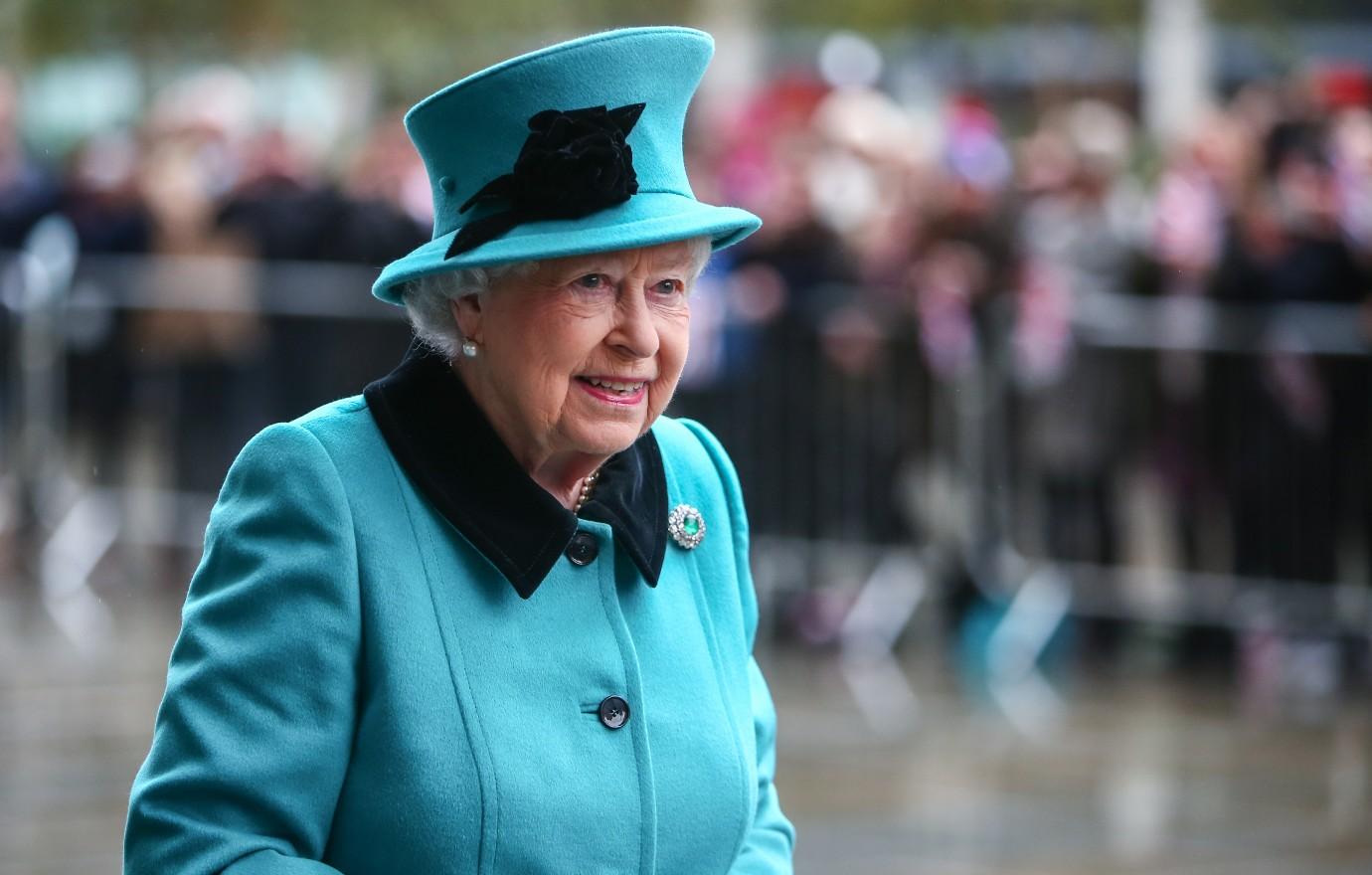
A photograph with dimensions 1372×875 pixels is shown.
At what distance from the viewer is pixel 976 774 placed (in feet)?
28.3

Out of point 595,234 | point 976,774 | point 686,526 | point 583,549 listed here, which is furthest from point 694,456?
point 976,774

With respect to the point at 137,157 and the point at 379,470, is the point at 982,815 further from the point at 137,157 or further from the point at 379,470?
the point at 137,157

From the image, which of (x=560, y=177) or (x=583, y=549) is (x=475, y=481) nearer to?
(x=583, y=549)

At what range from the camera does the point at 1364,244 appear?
9.84 meters

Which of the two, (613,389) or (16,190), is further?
(16,190)

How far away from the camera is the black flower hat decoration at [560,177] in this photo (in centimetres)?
275

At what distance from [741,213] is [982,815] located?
17.5 ft

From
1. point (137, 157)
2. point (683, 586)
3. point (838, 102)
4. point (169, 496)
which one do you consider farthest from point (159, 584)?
point (683, 586)

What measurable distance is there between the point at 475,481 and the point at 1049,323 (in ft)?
25.4

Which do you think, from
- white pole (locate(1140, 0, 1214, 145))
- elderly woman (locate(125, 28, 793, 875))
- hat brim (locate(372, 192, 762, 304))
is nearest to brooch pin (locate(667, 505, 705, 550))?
elderly woman (locate(125, 28, 793, 875))

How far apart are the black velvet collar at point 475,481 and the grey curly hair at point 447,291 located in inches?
1.7

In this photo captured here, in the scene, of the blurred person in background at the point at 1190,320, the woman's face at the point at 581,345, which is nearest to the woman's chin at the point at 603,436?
the woman's face at the point at 581,345

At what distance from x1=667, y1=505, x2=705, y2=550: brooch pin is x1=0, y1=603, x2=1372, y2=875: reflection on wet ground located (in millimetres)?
4071

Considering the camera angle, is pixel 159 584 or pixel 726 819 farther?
pixel 159 584
